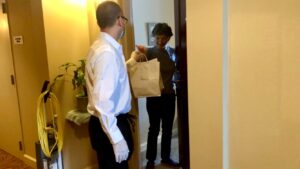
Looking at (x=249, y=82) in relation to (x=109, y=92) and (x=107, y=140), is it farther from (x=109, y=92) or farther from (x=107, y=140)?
(x=107, y=140)

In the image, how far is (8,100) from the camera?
3.12 meters

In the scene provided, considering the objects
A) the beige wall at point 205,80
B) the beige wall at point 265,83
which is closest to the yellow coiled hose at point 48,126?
the beige wall at point 205,80

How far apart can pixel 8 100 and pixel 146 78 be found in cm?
215

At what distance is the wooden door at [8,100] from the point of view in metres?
2.92

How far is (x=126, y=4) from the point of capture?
1.97m

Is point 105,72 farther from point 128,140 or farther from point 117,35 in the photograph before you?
point 128,140

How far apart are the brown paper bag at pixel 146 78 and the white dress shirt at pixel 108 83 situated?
23 centimetres

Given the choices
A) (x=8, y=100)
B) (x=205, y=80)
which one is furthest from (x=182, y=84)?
(x=8, y=100)

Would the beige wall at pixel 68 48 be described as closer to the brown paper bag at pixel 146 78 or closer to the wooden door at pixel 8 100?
the brown paper bag at pixel 146 78

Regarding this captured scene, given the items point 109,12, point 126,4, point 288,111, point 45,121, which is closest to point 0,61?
point 45,121

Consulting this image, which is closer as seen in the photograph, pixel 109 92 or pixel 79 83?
pixel 109 92

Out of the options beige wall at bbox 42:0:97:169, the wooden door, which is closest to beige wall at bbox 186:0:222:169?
beige wall at bbox 42:0:97:169

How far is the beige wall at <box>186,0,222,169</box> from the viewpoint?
46.1 inches

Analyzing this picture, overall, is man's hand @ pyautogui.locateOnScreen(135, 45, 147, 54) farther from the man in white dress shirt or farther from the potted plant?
the potted plant
